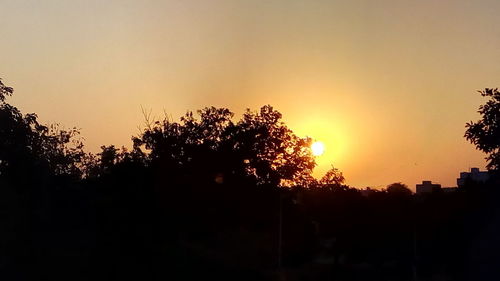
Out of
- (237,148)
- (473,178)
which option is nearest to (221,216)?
(237,148)

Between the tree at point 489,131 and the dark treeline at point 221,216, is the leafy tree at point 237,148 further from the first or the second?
the tree at point 489,131

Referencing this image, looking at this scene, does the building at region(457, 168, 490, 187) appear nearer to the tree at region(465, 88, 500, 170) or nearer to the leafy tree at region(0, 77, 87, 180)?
the tree at region(465, 88, 500, 170)

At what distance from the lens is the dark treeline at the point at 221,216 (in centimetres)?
3609

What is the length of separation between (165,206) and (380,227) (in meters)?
24.4

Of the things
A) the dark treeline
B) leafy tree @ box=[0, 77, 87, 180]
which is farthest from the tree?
leafy tree @ box=[0, 77, 87, 180]

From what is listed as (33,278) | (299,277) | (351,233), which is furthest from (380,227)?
(33,278)

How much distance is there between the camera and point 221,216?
162 feet

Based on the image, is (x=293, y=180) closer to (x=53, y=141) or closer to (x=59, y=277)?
(x=59, y=277)

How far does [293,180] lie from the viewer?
53.5m

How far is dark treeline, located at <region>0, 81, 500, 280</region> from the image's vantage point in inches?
1421

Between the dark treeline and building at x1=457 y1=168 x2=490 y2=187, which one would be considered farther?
building at x1=457 y1=168 x2=490 y2=187

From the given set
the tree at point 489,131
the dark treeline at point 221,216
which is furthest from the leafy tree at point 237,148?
the tree at point 489,131

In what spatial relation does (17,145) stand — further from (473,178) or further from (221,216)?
(473,178)

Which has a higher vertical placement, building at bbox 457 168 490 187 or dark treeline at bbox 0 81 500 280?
building at bbox 457 168 490 187
